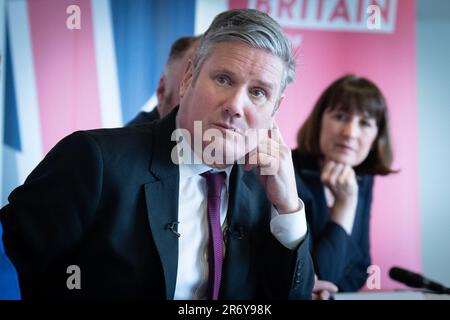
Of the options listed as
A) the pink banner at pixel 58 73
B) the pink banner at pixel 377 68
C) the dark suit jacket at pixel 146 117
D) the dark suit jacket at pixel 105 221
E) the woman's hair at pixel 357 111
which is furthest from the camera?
the pink banner at pixel 377 68

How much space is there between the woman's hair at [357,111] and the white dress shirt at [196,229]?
63 centimetres

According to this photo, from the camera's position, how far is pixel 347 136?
1.64 meters

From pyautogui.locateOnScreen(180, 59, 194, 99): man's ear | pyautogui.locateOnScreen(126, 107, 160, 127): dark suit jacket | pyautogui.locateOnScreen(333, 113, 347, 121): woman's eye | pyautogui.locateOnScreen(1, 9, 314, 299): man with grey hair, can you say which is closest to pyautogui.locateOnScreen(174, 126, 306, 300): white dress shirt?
pyautogui.locateOnScreen(1, 9, 314, 299): man with grey hair

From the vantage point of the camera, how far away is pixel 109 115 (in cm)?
191

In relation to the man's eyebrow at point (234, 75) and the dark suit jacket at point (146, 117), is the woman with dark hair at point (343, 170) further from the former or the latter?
the dark suit jacket at point (146, 117)

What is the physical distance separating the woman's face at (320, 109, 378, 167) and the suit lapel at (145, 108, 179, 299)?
731 mm

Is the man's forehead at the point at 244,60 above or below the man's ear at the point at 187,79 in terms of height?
above

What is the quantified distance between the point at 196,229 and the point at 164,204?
0.11m

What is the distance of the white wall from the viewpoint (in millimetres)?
1670

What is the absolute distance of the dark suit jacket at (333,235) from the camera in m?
1.46

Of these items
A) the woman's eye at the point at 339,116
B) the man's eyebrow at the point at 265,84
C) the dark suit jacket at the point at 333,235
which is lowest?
Answer: the dark suit jacket at the point at 333,235

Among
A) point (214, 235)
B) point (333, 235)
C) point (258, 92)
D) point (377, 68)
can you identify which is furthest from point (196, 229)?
point (377, 68)

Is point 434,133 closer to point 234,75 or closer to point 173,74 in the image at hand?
point 173,74

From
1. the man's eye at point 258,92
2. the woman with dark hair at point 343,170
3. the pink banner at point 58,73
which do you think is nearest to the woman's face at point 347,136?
the woman with dark hair at point 343,170
